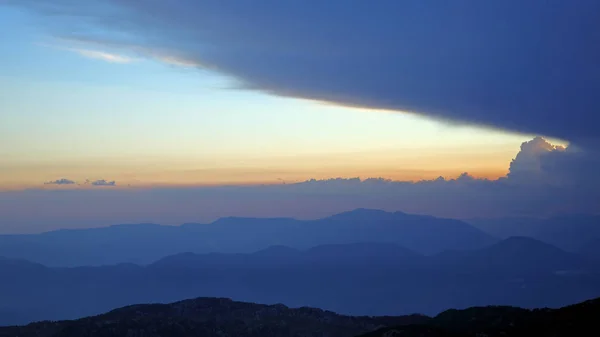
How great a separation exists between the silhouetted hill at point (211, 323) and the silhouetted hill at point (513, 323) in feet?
83.5

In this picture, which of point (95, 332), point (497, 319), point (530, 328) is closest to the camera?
point (530, 328)

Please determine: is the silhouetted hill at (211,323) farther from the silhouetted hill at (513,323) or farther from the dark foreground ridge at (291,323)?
the silhouetted hill at (513,323)

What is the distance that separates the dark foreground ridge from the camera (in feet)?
292

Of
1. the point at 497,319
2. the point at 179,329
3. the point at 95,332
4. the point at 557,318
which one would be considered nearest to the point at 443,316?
the point at 497,319

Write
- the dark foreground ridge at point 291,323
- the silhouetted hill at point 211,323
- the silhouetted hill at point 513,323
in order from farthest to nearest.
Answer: the silhouetted hill at point 211,323
the dark foreground ridge at point 291,323
the silhouetted hill at point 513,323

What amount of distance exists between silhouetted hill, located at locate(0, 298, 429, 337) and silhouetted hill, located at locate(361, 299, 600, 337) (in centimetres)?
2545

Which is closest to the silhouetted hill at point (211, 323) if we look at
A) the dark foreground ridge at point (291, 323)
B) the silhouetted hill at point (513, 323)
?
the dark foreground ridge at point (291, 323)

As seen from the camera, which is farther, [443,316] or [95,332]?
[95,332]

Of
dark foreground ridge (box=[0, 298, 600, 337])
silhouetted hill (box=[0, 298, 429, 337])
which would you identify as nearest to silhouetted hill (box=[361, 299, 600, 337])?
dark foreground ridge (box=[0, 298, 600, 337])

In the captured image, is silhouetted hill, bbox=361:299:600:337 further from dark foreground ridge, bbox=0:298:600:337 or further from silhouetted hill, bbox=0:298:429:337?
silhouetted hill, bbox=0:298:429:337

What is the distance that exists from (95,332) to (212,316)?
33.5m

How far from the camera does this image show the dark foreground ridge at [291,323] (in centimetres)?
8894

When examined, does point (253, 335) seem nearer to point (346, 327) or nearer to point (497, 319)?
point (346, 327)

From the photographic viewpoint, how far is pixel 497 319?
10812cm
